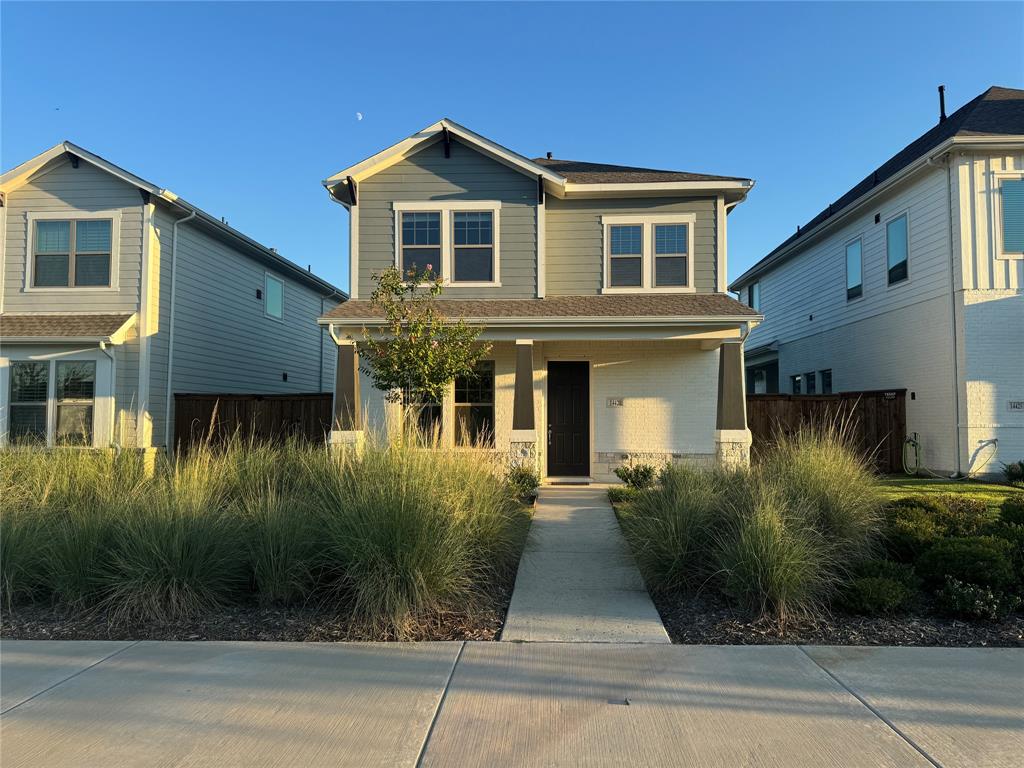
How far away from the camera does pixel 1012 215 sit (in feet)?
41.8

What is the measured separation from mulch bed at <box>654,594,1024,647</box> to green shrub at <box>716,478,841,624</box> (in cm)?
15

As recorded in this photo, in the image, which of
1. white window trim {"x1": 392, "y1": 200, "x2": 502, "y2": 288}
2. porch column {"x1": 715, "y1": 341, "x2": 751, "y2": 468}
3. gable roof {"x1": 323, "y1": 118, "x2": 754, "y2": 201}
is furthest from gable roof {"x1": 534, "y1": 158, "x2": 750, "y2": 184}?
porch column {"x1": 715, "y1": 341, "x2": 751, "y2": 468}

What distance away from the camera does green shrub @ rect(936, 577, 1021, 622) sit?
5.04 m

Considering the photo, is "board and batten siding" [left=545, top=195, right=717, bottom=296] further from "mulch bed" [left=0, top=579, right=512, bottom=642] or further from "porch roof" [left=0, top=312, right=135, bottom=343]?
"mulch bed" [left=0, top=579, right=512, bottom=642]

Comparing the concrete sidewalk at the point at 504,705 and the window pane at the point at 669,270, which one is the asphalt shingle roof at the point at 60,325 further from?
the window pane at the point at 669,270

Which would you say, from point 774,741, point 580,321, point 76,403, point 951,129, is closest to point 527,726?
point 774,741

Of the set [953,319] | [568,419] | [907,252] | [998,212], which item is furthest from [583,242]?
[998,212]

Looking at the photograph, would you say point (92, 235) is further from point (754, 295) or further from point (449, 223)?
point (754, 295)

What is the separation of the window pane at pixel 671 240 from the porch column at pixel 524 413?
3.54 m

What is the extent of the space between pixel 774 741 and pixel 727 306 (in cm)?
1022

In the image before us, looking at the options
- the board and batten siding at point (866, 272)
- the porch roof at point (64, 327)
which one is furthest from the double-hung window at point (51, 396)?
the board and batten siding at point (866, 272)

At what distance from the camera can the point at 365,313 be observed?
12547 mm

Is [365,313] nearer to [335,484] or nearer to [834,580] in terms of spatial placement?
[335,484]

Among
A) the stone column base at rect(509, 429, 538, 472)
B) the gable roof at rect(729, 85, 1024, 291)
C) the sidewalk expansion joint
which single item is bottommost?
the sidewalk expansion joint
